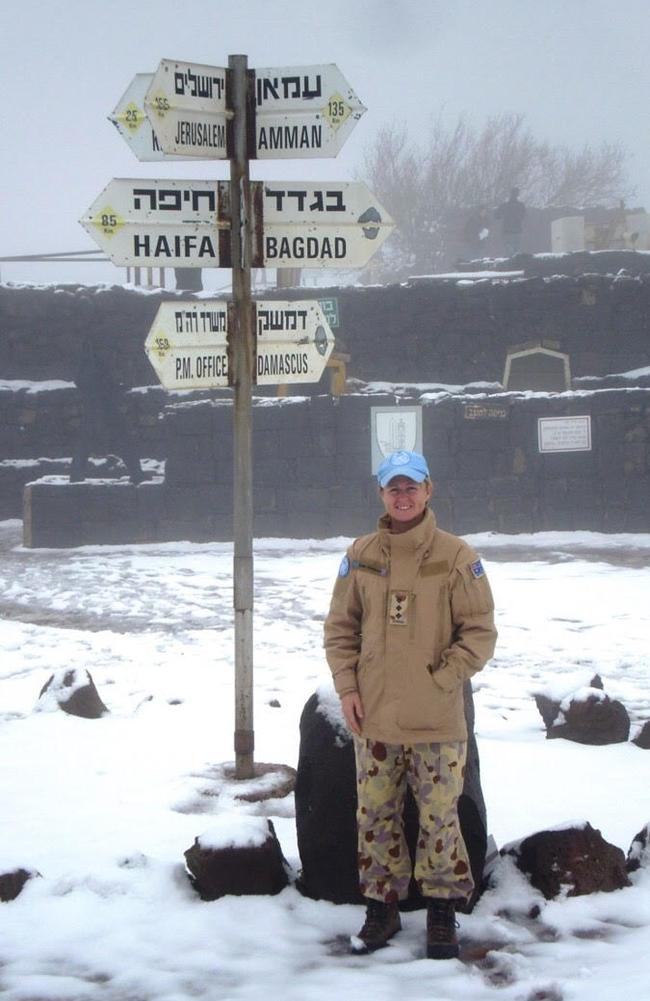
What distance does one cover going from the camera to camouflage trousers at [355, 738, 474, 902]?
2.99 meters

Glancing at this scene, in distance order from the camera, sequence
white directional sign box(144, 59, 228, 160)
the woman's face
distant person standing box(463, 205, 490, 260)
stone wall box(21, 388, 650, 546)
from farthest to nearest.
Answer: distant person standing box(463, 205, 490, 260), stone wall box(21, 388, 650, 546), white directional sign box(144, 59, 228, 160), the woman's face

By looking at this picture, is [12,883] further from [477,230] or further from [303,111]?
[477,230]

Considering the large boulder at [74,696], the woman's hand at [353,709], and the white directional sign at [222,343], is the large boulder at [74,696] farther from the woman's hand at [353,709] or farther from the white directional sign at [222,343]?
the woman's hand at [353,709]

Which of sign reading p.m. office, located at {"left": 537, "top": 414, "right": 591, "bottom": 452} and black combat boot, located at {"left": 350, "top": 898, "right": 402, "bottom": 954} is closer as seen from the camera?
black combat boot, located at {"left": 350, "top": 898, "right": 402, "bottom": 954}

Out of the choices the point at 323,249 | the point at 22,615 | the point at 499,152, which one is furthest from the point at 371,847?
the point at 499,152

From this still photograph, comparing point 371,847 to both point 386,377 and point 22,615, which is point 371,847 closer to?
point 22,615

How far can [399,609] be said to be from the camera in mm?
3010

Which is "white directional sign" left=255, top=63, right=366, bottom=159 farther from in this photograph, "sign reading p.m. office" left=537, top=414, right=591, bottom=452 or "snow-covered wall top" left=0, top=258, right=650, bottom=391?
"snow-covered wall top" left=0, top=258, right=650, bottom=391

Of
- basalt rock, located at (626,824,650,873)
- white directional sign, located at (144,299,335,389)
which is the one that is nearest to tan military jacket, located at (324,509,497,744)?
basalt rock, located at (626,824,650,873)

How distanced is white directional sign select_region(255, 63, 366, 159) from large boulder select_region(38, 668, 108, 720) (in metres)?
2.77

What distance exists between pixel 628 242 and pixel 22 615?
63.2ft

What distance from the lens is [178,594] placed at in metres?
9.60

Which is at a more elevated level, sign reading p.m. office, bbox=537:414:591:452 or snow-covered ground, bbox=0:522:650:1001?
sign reading p.m. office, bbox=537:414:591:452

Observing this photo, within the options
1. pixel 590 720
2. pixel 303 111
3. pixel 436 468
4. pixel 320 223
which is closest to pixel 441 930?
pixel 590 720
